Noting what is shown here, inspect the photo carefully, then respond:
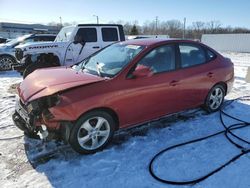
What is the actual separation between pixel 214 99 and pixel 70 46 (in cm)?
600

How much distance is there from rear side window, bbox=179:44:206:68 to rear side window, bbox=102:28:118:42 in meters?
5.57

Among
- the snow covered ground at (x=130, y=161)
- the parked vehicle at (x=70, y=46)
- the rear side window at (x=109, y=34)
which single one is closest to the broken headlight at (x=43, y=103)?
the snow covered ground at (x=130, y=161)

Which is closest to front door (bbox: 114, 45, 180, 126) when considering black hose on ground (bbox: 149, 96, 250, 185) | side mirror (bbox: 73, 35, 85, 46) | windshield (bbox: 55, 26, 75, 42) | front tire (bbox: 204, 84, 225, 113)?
black hose on ground (bbox: 149, 96, 250, 185)

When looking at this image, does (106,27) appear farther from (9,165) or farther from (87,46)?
(9,165)

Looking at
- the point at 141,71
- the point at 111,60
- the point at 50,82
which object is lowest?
the point at 50,82

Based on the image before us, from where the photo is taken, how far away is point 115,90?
4.16 meters

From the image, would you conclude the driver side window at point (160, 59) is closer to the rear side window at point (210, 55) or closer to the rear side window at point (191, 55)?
the rear side window at point (191, 55)

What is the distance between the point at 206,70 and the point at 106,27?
5980 millimetres

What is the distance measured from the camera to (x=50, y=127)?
386 centimetres

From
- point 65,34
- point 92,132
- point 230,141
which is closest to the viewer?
point 92,132

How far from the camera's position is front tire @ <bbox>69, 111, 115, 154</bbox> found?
12.9 ft

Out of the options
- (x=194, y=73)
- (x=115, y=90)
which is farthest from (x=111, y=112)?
(x=194, y=73)

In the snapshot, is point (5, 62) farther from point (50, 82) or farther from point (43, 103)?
point (43, 103)

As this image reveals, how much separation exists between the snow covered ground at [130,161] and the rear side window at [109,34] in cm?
616
